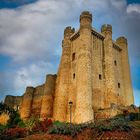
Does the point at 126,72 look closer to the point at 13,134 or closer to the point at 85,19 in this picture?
the point at 85,19

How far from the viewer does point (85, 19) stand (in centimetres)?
3300

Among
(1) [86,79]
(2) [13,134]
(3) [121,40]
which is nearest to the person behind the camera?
(2) [13,134]

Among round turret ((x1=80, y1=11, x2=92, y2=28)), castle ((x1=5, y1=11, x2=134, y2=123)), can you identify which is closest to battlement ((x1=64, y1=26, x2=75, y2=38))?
castle ((x1=5, y1=11, x2=134, y2=123))

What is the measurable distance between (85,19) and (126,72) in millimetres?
10225

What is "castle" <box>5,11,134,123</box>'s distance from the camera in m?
28.9

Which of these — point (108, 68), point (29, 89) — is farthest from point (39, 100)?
point (108, 68)

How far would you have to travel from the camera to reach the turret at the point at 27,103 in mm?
37469

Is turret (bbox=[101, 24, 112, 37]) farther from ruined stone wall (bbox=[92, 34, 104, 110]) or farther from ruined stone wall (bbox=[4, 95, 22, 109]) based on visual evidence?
ruined stone wall (bbox=[4, 95, 22, 109])

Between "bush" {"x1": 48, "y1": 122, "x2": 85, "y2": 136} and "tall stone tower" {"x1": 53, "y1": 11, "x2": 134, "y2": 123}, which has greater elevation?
"tall stone tower" {"x1": 53, "y1": 11, "x2": 134, "y2": 123}

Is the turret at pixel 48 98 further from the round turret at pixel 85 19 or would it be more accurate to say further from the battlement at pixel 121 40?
the battlement at pixel 121 40

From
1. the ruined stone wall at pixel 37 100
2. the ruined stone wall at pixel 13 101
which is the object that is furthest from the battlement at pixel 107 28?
the ruined stone wall at pixel 13 101

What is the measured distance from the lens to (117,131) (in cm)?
1609

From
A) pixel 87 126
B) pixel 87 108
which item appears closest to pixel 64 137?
pixel 87 126

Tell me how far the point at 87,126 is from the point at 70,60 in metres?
17.9
